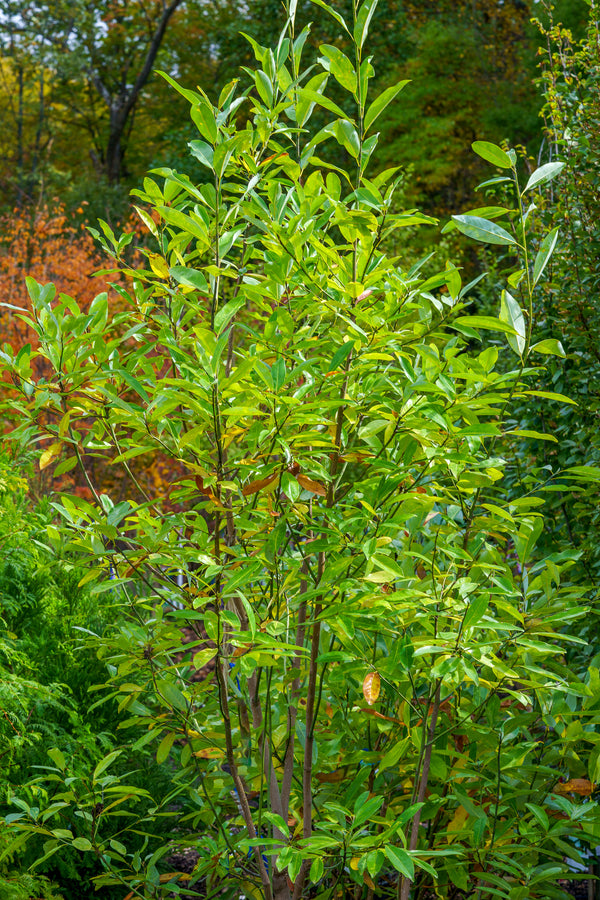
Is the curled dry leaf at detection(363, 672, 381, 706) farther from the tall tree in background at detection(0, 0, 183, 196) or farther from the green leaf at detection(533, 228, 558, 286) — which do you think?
the tall tree in background at detection(0, 0, 183, 196)

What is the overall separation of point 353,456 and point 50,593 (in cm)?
148

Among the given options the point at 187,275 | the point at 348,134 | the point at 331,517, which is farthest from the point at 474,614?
the point at 348,134

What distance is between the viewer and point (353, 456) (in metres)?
1.67

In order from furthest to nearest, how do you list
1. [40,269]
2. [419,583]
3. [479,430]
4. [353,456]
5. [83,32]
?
1. [83,32]
2. [40,269]
3. [419,583]
4. [353,456]
5. [479,430]

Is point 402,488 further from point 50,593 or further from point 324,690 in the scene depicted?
point 50,593

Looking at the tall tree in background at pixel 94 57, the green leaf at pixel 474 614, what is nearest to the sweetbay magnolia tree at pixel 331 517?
the green leaf at pixel 474 614

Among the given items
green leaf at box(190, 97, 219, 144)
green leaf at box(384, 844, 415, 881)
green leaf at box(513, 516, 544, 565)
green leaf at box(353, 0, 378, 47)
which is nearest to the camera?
green leaf at box(384, 844, 415, 881)

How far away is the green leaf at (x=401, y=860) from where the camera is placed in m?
1.28

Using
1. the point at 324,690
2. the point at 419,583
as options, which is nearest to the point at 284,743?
the point at 324,690

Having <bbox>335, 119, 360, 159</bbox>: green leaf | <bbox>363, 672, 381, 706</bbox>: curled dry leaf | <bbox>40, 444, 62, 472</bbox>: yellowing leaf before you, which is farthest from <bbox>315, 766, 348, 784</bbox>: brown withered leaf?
<bbox>335, 119, 360, 159</bbox>: green leaf

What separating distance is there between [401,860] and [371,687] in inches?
11.6

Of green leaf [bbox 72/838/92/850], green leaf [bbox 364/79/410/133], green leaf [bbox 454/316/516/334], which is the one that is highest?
green leaf [bbox 364/79/410/133]

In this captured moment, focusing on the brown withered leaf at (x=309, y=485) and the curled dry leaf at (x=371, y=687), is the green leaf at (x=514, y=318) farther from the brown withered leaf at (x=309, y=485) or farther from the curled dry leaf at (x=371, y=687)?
the curled dry leaf at (x=371, y=687)

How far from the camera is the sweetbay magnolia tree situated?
1475 millimetres
